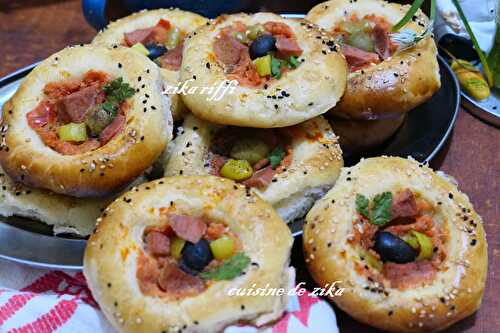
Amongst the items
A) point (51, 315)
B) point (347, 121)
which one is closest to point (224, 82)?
point (347, 121)

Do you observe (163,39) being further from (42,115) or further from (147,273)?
(147,273)

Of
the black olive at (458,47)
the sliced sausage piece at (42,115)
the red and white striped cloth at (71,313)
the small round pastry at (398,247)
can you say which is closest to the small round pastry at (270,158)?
the small round pastry at (398,247)

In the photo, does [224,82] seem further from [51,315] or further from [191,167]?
[51,315]

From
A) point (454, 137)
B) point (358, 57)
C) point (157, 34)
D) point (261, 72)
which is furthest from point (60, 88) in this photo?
point (454, 137)

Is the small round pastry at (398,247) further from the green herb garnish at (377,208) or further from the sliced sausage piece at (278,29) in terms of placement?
the sliced sausage piece at (278,29)

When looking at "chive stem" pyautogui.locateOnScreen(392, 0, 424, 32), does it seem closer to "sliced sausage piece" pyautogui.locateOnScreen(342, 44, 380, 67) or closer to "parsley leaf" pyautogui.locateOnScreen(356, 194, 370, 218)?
"sliced sausage piece" pyautogui.locateOnScreen(342, 44, 380, 67)

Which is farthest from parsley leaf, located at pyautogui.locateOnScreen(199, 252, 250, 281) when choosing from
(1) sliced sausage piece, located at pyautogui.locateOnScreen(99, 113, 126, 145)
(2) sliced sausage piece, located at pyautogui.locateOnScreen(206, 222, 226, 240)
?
(1) sliced sausage piece, located at pyautogui.locateOnScreen(99, 113, 126, 145)
